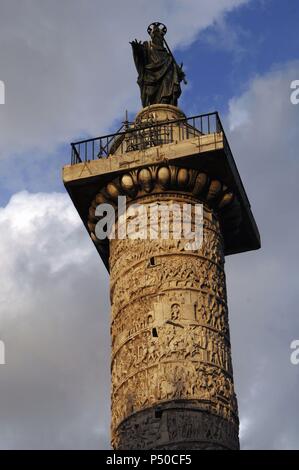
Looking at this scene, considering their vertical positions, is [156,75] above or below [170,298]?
above

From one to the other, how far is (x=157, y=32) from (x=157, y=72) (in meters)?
0.75

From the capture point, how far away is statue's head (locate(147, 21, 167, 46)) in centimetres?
1610

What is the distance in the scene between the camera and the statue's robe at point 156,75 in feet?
51.2

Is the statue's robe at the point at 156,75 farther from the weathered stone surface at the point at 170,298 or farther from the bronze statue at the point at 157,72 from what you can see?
the weathered stone surface at the point at 170,298

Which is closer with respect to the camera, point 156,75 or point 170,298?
point 170,298

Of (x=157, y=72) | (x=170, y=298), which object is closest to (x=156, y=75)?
(x=157, y=72)

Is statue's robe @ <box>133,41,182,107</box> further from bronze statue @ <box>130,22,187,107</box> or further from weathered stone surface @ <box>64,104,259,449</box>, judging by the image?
weathered stone surface @ <box>64,104,259,449</box>

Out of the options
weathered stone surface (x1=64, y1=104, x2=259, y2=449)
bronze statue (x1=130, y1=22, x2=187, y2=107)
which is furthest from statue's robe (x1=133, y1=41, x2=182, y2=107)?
weathered stone surface (x1=64, y1=104, x2=259, y2=449)

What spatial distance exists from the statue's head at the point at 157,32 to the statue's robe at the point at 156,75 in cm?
17

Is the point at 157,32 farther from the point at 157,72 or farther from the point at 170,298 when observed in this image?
the point at 170,298

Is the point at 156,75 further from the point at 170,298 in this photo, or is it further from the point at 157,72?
the point at 170,298

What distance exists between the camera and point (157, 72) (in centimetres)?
1580

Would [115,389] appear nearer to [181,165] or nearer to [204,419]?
[204,419]

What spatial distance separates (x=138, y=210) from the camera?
13.7 m
